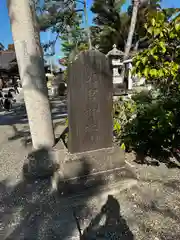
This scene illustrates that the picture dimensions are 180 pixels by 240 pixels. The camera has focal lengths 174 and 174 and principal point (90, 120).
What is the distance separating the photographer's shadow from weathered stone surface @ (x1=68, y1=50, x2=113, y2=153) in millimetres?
826

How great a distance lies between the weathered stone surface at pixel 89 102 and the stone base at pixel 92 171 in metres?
0.12

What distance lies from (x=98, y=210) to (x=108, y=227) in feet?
0.93

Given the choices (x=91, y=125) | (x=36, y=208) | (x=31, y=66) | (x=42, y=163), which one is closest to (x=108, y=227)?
(x=36, y=208)

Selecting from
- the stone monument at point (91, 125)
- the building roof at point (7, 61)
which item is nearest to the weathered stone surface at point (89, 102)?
the stone monument at point (91, 125)

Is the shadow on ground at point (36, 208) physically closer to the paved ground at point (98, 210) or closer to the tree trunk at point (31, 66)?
the paved ground at point (98, 210)

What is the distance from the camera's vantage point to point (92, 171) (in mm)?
2414

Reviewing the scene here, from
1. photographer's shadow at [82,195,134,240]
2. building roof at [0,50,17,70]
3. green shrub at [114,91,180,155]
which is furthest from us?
building roof at [0,50,17,70]

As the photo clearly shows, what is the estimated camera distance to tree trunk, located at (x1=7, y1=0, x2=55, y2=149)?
2.33 m

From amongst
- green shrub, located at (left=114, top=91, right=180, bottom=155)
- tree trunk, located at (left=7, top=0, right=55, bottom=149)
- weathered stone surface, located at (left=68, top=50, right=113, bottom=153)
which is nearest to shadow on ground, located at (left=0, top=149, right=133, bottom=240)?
weathered stone surface, located at (left=68, top=50, right=113, bottom=153)

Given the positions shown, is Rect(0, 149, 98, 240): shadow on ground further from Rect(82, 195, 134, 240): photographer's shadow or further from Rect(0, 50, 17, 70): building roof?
Rect(0, 50, 17, 70): building roof

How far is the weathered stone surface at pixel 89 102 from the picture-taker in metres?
2.18

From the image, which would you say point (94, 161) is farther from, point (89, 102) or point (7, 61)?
point (7, 61)

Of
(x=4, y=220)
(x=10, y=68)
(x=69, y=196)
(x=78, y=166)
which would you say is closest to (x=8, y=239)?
(x=4, y=220)

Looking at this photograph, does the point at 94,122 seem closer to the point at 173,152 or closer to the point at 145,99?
the point at 145,99
